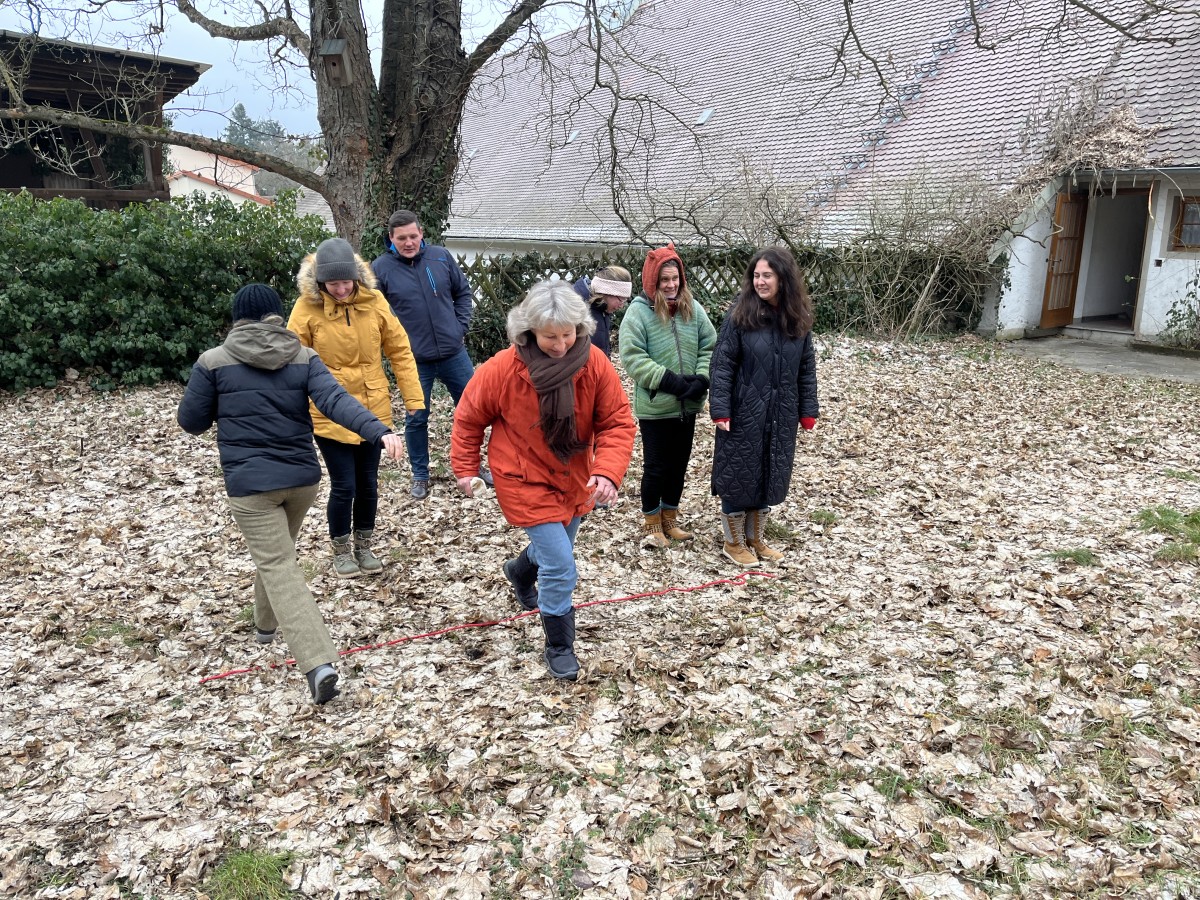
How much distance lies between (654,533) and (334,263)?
8.88 ft

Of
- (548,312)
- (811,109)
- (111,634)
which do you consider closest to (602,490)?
(548,312)

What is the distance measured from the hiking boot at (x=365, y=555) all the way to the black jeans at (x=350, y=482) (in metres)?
0.06

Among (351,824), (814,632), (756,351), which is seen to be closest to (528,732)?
(351,824)

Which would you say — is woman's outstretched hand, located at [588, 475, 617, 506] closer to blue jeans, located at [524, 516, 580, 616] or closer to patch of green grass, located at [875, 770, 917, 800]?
blue jeans, located at [524, 516, 580, 616]

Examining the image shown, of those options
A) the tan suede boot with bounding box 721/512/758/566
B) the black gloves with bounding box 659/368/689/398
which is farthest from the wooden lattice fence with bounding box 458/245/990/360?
the black gloves with bounding box 659/368/689/398

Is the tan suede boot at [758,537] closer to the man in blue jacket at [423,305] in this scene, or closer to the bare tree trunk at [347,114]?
the man in blue jacket at [423,305]

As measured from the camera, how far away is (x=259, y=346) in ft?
12.2

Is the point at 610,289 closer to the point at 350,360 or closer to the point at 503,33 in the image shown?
the point at 350,360

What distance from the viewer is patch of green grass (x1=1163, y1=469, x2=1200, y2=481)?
7.23 m

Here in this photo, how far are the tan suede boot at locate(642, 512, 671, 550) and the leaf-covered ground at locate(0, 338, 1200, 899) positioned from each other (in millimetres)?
117

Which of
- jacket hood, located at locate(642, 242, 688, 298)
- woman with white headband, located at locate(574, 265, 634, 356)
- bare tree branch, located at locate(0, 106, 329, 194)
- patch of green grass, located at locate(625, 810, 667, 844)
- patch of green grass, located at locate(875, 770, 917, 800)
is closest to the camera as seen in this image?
patch of green grass, located at locate(625, 810, 667, 844)

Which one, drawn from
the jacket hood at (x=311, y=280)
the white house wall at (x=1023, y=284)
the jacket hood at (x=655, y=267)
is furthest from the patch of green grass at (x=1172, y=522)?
the white house wall at (x=1023, y=284)

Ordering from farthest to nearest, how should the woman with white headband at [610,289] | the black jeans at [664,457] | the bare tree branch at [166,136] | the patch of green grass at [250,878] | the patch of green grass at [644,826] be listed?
1. the bare tree branch at [166,136]
2. the woman with white headband at [610,289]
3. the black jeans at [664,457]
4. the patch of green grass at [644,826]
5. the patch of green grass at [250,878]

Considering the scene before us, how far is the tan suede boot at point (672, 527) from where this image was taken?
5.87m
